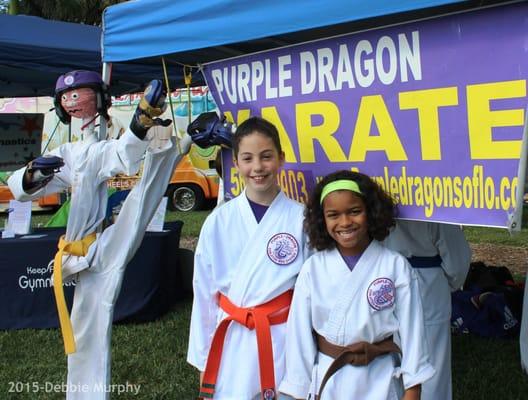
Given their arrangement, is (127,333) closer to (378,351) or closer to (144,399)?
(144,399)

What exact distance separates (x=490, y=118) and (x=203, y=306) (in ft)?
3.72

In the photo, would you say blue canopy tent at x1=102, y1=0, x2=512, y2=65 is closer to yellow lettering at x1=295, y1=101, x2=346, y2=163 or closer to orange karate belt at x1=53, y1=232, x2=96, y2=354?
yellow lettering at x1=295, y1=101, x2=346, y2=163

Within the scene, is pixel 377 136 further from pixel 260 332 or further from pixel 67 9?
pixel 67 9

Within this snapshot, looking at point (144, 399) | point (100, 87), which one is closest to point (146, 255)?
point (144, 399)

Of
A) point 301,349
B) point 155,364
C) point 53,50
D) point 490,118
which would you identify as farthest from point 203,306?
point 53,50

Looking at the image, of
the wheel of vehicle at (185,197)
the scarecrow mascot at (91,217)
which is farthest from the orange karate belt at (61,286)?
the wheel of vehicle at (185,197)

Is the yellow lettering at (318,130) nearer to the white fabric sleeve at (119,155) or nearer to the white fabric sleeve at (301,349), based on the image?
the white fabric sleeve at (301,349)

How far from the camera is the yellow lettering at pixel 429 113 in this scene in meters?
1.71

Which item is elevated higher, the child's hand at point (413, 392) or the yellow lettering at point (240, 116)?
the yellow lettering at point (240, 116)

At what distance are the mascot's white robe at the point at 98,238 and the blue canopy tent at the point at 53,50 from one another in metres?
0.86

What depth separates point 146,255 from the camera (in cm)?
464

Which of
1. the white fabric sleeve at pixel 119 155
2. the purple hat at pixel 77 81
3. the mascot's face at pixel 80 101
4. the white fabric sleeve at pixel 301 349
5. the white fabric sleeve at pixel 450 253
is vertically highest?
the purple hat at pixel 77 81

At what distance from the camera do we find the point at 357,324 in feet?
5.52

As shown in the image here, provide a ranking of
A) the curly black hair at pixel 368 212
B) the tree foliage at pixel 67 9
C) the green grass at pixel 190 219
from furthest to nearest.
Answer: the tree foliage at pixel 67 9 → the green grass at pixel 190 219 → the curly black hair at pixel 368 212
